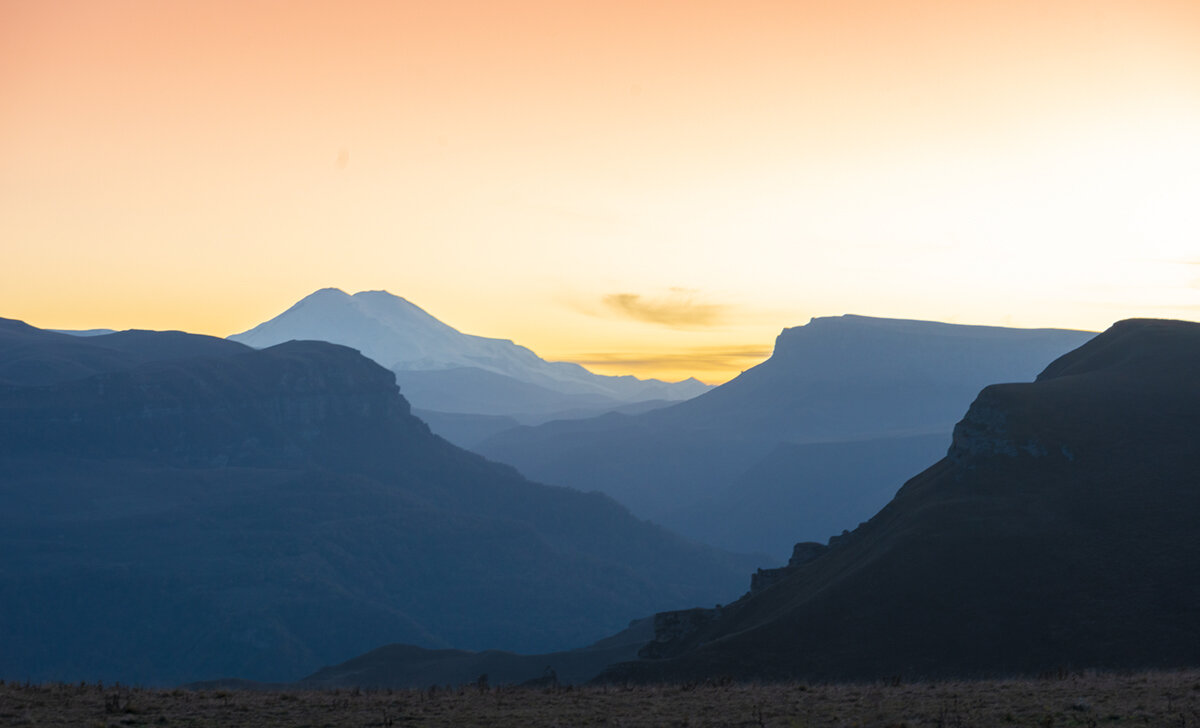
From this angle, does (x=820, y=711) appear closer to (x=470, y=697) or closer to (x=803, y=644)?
(x=470, y=697)

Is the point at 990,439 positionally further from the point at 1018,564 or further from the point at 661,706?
the point at 661,706

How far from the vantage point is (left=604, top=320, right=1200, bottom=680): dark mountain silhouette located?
209ft

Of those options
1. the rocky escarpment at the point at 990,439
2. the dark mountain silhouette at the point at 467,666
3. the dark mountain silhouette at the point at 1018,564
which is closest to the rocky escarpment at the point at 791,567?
the dark mountain silhouette at the point at 1018,564

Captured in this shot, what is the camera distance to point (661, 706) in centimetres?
3011

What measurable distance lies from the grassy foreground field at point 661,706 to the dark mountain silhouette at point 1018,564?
2555 cm

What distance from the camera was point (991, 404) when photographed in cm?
9450

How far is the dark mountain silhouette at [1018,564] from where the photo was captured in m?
63.6

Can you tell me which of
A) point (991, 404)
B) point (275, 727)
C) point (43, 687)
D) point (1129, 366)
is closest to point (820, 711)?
point (275, 727)

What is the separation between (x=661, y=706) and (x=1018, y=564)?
171ft

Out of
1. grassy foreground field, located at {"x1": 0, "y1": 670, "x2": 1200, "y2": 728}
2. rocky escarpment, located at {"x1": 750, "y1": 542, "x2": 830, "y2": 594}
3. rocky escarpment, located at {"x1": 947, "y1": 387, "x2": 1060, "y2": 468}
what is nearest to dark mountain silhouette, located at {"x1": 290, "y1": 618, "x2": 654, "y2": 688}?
rocky escarpment, located at {"x1": 750, "y1": 542, "x2": 830, "y2": 594}

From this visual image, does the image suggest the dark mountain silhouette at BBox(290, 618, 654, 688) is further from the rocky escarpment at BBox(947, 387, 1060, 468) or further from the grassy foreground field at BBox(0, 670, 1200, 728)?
the grassy foreground field at BBox(0, 670, 1200, 728)

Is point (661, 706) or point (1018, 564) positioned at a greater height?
point (661, 706)

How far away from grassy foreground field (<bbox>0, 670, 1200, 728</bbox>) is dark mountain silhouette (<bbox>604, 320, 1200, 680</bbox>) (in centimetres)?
2555

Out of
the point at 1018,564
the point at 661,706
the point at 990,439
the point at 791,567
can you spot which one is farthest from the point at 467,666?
the point at 661,706
